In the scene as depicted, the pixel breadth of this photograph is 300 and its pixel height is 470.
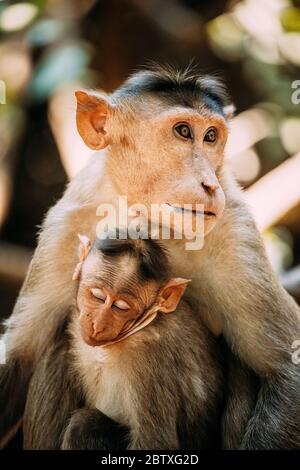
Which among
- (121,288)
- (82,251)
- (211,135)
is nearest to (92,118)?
(211,135)

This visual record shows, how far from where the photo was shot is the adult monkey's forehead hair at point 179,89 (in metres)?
4.82

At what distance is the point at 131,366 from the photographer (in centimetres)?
454

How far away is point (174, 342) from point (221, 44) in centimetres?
533

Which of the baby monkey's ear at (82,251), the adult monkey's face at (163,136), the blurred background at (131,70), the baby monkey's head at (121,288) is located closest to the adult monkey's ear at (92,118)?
the adult monkey's face at (163,136)

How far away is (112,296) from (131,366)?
0.48 metres

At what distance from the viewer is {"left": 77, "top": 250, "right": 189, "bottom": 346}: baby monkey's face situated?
432 centimetres

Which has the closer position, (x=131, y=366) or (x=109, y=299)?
(x=109, y=299)

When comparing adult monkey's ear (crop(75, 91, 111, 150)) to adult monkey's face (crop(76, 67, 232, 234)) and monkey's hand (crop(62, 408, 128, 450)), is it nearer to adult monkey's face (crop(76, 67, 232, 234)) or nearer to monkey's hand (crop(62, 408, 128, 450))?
adult monkey's face (crop(76, 67, 232, 234))

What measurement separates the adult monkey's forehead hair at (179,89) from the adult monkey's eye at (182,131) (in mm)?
169

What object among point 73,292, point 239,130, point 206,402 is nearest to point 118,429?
point 206,402

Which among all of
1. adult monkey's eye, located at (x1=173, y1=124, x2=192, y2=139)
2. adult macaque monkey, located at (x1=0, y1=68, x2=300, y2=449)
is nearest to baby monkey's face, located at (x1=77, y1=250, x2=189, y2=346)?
adult macaque monkey, located at (x1=0, y1=68, x2=300, y2=449)

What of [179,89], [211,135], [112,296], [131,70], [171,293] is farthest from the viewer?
[131,70]

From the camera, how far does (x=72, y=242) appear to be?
508 cm

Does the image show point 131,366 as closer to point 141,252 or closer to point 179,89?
point 141,252
